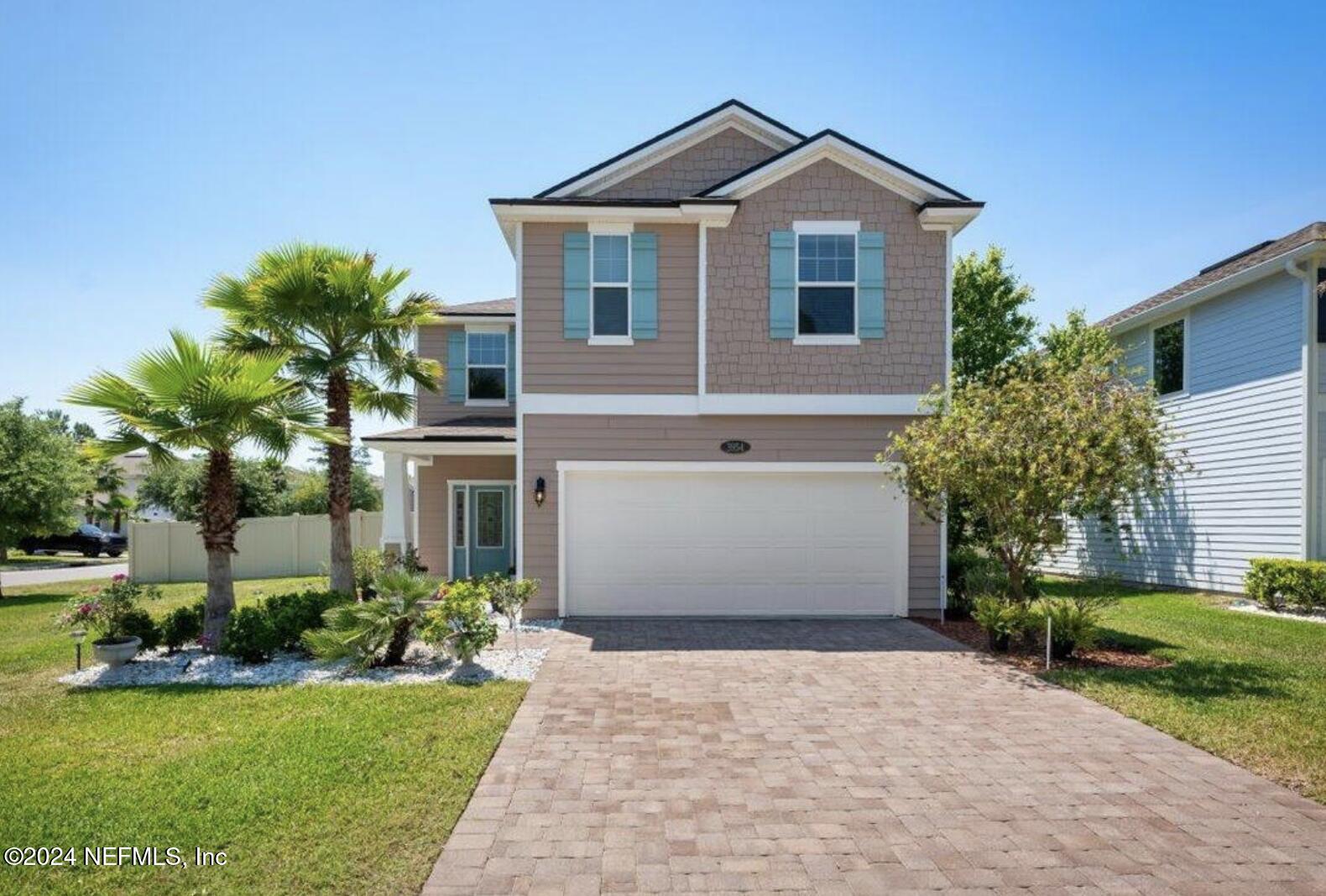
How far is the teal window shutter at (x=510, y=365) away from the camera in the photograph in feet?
53.5

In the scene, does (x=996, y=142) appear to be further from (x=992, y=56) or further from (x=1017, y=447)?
(x=1017, y=447)

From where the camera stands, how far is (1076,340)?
60.3 feet

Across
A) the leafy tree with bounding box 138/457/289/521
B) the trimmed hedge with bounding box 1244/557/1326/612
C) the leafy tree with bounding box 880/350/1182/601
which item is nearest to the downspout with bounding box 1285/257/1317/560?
the trimmed hedge with bounding box 1244/557/1326/612

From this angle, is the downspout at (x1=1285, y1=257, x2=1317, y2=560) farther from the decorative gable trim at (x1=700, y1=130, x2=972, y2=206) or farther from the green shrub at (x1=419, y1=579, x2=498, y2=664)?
the green shrub at (x1=419, y1=579, x2=498, y2=664)

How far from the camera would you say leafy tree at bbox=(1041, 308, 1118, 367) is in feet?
56.0

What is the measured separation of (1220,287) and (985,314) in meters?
6.72

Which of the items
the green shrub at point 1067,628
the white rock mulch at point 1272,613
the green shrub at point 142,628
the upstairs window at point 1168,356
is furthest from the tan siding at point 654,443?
the upstairs window at point 1168,356

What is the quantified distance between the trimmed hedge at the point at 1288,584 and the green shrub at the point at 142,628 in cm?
1721

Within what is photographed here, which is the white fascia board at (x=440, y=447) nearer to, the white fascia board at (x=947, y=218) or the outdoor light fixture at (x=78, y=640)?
the outdoor light fixture at (x=78, y=640)

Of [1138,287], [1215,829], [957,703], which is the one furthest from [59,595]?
[1138,287]

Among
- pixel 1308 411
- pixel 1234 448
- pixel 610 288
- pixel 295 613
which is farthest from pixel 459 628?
pixel 1234 448

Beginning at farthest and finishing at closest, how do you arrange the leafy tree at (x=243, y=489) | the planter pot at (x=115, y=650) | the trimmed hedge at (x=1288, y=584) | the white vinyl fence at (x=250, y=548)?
the leafy tree at (x=243, y=489), the white vinyl fence at (x=250, y=548), the trimmed hedge at (x=1288, y=584), the planter pot at (x=115, y=650)

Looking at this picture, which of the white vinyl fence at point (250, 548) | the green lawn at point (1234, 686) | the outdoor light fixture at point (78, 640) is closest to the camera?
the green lawn at point (1234, 686)

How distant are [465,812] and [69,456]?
19.1 metres
